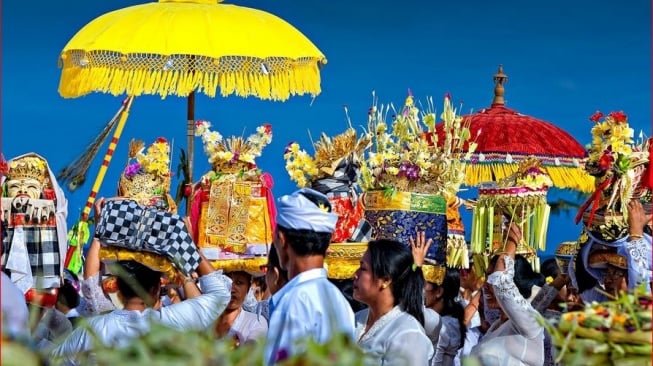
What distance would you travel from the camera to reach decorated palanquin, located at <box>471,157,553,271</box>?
21.0 ft

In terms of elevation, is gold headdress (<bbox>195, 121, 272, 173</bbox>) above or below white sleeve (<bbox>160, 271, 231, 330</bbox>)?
above

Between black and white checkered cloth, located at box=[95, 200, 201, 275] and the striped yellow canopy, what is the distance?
2616 mm

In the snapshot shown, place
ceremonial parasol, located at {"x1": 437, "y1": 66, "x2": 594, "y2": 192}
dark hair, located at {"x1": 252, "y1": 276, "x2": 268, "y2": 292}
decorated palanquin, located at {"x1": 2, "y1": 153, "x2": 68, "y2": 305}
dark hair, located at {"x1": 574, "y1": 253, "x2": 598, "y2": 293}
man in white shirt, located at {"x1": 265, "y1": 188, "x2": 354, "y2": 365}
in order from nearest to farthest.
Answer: man in white shirt, located at {"x1": 265, "y1": 188, "x2": 354, "y2": 365} < dark hair, located at {"x1": 574, "y1": 253, "x2": 598, "y2": 293} < decorated palanquin, located at {"x1": 2, "y1": 153, "x2": 68, "y2": 305} < dark hair, located at {"x1": 252, "y1": 276, "x2": 268, "y2": 292} < ceremonial parasol, located at {"x1": 437, "y1": 66, "x2": 594, "y2": 192}

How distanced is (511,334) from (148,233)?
1.85 meters

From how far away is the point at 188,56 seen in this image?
7594mm

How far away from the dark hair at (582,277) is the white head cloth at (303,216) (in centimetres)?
204

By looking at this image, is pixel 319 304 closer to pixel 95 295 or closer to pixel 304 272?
Result: pixel 304 272

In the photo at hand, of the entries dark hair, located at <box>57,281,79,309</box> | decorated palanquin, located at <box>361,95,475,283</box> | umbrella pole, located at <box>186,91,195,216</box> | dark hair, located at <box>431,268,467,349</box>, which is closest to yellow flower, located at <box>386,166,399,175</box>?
decorated palanquin, located at <box>361,95,475,283</box>

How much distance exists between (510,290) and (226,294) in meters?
1.48

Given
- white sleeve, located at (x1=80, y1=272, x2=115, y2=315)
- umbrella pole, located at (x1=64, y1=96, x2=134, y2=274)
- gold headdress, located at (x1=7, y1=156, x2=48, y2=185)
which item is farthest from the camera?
umbrella pole, located at (x1=64, y1=96, x2=134, y2=274)

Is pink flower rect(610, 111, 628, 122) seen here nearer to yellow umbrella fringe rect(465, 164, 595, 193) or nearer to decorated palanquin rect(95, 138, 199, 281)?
decorated palanquin rect(95, 138, 199, 281)

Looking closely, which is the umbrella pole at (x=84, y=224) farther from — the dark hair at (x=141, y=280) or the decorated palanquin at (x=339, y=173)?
the dark hair at (x=141, y=280)

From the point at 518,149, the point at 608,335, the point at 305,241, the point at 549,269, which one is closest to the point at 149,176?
the point at 305,241

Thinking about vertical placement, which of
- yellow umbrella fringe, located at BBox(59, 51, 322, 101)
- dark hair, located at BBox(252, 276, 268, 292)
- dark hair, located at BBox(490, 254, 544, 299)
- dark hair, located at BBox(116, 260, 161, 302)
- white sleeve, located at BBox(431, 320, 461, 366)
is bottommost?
white sleeve, located at BBox(431, 320, 461, 366)
